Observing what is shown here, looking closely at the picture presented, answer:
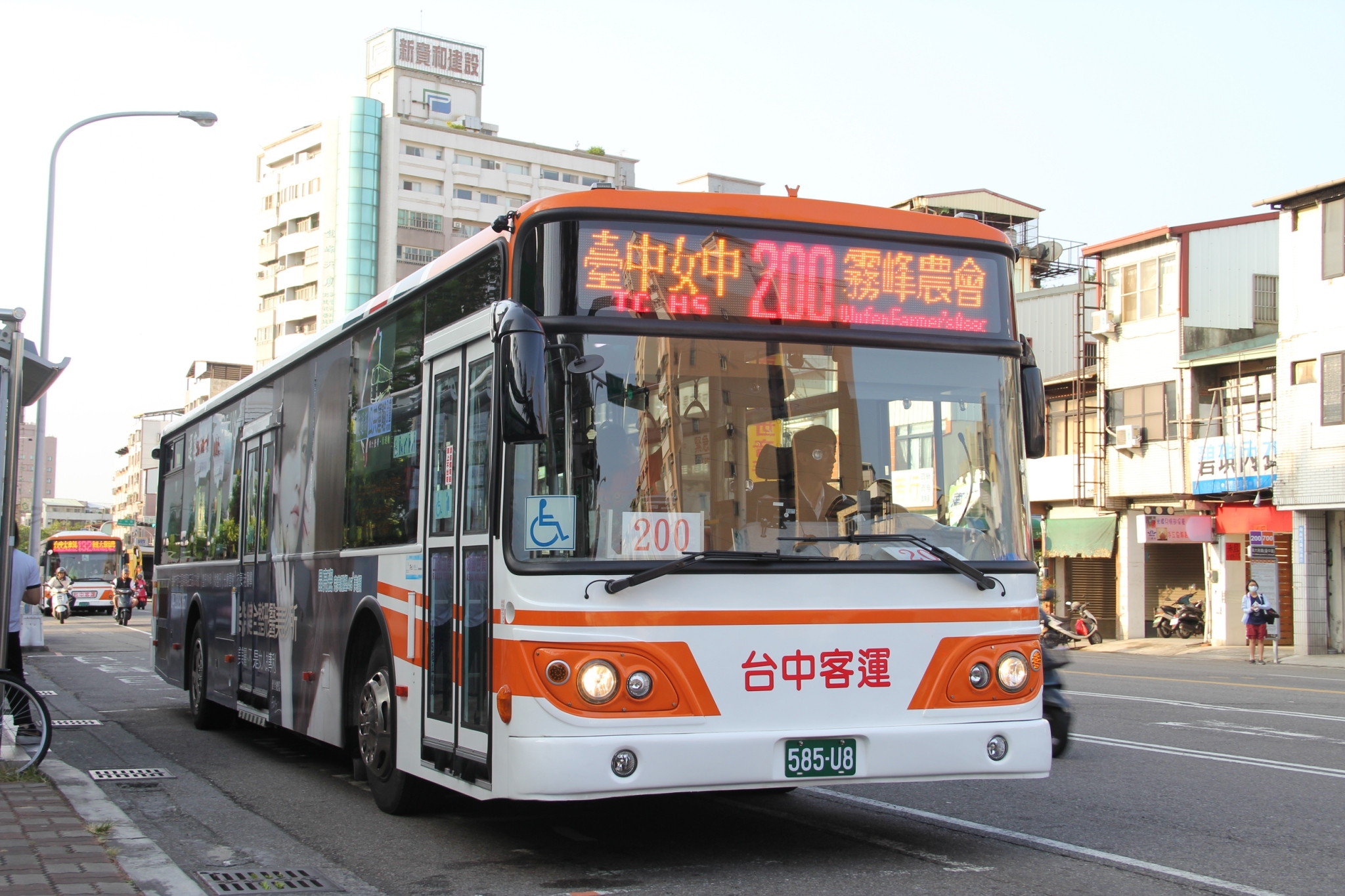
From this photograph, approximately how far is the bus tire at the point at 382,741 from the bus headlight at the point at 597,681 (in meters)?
2.24

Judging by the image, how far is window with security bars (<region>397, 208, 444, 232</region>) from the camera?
9288cm

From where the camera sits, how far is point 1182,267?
37.1m

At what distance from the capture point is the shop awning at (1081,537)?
3884cm

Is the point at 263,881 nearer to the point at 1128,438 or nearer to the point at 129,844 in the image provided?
the point at 129,844

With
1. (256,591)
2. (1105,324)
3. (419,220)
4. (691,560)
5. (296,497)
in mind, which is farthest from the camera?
(419,220)

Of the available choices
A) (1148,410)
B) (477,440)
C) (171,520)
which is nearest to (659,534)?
(477,440)

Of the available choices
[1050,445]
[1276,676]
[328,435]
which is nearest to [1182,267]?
[1050,445]

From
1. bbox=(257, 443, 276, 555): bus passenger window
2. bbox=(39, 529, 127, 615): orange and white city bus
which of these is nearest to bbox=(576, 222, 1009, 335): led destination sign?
bbox=(257, 443, 276, 555): bus passenger window

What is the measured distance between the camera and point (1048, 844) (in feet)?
24.6

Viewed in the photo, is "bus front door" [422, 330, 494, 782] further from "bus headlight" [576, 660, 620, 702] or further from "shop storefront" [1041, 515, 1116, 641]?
"shop storefront" [1041, 515, 1116, 641]

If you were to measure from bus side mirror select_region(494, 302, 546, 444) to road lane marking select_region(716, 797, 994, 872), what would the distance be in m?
3.01

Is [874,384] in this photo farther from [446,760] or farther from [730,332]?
[446,760]

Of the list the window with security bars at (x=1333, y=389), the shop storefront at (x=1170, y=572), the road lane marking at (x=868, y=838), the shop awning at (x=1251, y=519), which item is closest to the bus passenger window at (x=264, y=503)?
the road lane marking at (x=868, y=838)

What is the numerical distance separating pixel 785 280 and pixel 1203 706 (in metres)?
11.6
